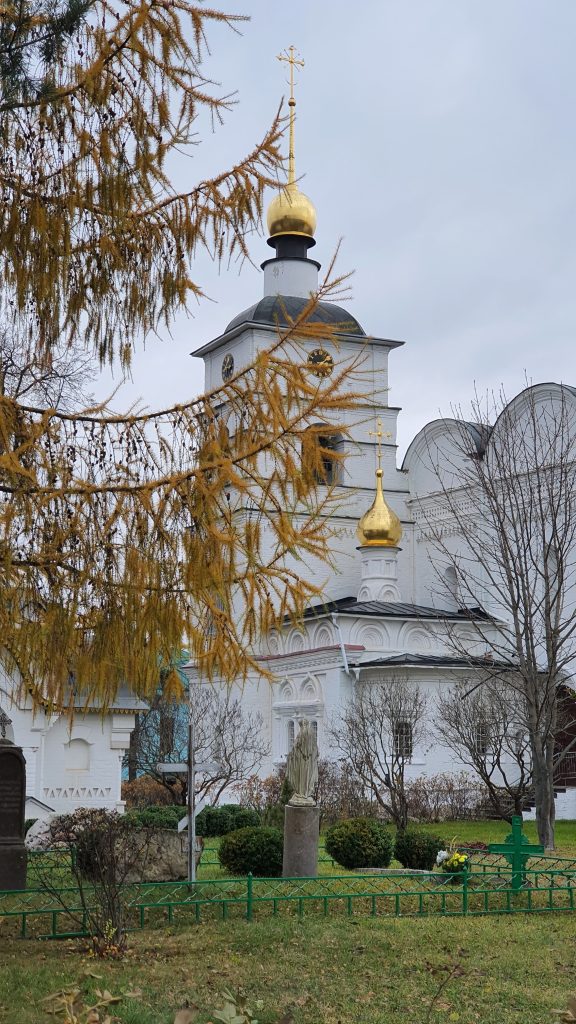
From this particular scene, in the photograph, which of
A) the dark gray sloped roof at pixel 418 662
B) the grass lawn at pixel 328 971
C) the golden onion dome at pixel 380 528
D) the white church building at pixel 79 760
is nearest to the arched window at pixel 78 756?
the white church building at pixel 79 760

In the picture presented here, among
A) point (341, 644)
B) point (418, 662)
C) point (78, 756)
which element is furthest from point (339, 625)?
point (78, 756)

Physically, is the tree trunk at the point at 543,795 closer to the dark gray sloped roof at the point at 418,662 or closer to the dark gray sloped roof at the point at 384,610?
the dark gray sloped roof at the point at 418,662

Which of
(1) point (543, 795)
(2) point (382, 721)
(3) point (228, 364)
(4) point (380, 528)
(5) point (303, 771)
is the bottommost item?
(1) point (543, 795)

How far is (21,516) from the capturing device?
19.0ft

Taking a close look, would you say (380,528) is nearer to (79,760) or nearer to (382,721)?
(382,721)

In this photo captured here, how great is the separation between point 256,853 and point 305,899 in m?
1.89

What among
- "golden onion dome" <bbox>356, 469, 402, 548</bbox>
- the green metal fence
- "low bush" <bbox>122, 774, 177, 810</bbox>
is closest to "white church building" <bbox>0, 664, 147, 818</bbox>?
the green metal fence

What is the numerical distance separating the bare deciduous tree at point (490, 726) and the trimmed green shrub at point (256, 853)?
6.80m

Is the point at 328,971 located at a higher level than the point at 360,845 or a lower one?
lower

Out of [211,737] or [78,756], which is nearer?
[78,756]

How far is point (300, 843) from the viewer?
492 inches

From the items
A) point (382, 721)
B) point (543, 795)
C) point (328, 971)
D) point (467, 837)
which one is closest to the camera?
point (328, 971)

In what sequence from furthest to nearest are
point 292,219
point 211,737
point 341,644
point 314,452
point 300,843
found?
point 292,219, point 211,737, point 341,644, point 300,843, point 314,452

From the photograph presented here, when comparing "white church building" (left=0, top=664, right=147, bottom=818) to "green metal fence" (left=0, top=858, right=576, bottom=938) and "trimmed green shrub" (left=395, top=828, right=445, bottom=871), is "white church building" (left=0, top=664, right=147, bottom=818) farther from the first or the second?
"green metal fence" (left=0, top=858, right=576, bottom=938)
